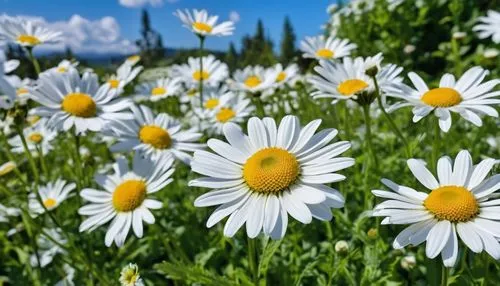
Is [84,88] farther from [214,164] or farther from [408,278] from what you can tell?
[408,278]

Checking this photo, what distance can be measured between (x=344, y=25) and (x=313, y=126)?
19.5 feet

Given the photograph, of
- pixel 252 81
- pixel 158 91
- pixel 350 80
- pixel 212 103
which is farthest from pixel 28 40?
pixel 350 80

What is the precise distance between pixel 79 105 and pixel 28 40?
3.13ft

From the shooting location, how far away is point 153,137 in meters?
2.33

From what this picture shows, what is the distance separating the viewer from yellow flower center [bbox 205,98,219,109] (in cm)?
334

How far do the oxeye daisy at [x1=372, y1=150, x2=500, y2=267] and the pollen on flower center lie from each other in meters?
0.25

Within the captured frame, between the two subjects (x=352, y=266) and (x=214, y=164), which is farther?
(x=352, y=266)

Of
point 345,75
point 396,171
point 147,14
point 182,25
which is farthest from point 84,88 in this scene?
point 147,14

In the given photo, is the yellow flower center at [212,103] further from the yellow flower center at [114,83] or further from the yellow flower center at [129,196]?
the yellow flower center at [129,196]

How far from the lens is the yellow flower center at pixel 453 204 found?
1279mm

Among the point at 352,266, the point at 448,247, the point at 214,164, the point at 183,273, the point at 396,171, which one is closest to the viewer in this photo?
the point at 448,247

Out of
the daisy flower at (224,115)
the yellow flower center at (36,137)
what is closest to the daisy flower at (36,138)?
the yellow flower center at (36,137)

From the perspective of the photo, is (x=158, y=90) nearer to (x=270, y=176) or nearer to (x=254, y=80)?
(x=254, y=80)

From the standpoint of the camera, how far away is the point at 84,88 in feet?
7.65
